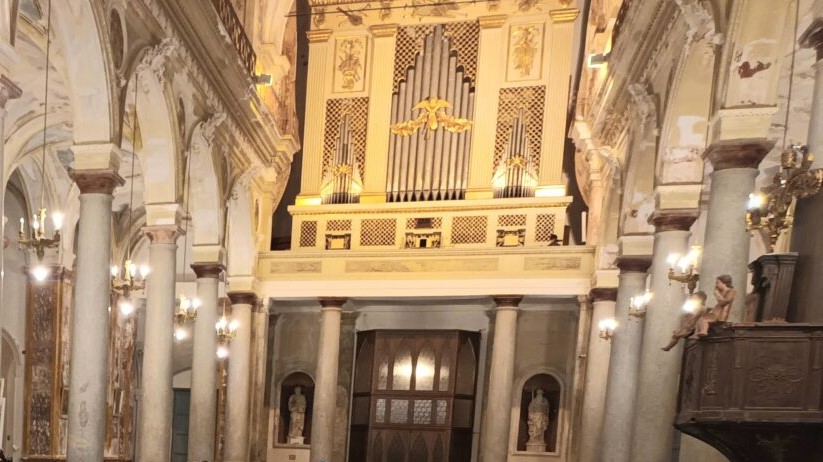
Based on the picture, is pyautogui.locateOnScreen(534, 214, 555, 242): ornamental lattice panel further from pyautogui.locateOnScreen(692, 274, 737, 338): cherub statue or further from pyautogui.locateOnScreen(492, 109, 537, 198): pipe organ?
pyautogui.locateOnScreen(692, 274, 737, 338): cherub statue

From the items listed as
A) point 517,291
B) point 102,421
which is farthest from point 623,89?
point 102,421

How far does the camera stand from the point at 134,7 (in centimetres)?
1050

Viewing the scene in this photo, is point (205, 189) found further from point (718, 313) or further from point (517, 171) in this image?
point (718, 313)

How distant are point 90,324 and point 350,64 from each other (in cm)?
1079

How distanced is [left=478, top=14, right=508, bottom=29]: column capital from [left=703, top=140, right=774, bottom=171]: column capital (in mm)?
11104

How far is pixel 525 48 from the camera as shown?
1842 centimetres

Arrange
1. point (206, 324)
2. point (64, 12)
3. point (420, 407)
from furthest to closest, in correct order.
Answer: point (420, 407) < point (206, 324) < point (64, 12)

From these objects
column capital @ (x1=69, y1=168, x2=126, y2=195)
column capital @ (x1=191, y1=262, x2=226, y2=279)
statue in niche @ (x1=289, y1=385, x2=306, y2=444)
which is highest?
column capital @ (x1=69, y1=168, x2=126, y2=195)

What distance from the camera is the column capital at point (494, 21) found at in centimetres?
1855

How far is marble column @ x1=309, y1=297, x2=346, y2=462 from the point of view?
1820cm

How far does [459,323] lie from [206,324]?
286 inches

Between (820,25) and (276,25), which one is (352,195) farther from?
(820,25)

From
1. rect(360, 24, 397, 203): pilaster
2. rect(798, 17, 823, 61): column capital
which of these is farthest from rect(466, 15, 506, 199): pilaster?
rect(798, 17, 823, 61): column capital

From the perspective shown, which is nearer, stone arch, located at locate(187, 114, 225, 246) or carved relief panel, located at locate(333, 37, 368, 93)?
stone arch, located at locate(187, 114, 225, 246)
